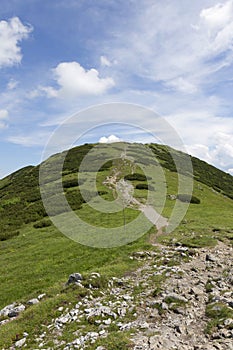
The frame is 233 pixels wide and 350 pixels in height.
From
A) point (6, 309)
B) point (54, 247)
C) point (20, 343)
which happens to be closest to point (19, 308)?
point (6, 309)

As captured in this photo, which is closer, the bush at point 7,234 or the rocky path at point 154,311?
the rocky path at point 154,311


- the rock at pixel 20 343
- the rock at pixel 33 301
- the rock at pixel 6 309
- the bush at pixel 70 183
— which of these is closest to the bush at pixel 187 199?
the bush at pixel 70 183

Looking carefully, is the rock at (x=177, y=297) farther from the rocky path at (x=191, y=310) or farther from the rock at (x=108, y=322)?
the rock at (x=108, y=322)

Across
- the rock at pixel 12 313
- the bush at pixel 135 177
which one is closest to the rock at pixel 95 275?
the rock at pixel 12 313

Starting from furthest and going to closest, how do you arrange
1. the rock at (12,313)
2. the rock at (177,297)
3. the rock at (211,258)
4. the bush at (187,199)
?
the bush at (187,199) < the rock at (211,258) < the rock at (12,313) < the rock at (177,297)

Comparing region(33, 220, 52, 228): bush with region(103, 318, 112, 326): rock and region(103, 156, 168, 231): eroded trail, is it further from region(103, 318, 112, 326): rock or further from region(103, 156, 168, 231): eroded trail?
region(103, 318, 112, 326): rock

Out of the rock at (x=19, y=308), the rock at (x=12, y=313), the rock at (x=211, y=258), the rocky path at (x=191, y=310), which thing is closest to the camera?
the rocky path at (x=191, y=310)

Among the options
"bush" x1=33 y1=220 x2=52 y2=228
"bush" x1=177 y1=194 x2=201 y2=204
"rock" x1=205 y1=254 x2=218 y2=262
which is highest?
"bush" x1=177 y1=194 x2=201 y2=204

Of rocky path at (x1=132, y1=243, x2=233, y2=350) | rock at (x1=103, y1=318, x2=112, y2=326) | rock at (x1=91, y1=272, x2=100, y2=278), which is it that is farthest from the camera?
rock at (x1=91, y1=272, x2=100, y2=278)

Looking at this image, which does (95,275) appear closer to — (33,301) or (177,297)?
(33,301)

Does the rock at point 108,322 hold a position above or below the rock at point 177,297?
below

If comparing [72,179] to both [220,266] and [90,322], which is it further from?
[90,322]

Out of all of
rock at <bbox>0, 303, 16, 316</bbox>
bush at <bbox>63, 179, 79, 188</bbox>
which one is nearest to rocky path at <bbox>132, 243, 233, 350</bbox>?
rock at <bbox>0, 303, 16, 316</bbox>

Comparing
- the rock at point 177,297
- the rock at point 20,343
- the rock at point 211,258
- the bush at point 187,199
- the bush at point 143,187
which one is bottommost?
the rock at point 20,343
